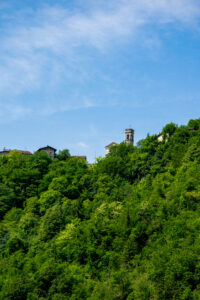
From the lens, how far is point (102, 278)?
46406 mm

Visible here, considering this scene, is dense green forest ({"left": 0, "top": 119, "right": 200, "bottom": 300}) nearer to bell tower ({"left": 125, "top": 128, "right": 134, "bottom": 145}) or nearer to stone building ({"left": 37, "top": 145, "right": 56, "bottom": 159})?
bell tower ({"left": 125, "top": 128, "right": 134, "bottom": 145})

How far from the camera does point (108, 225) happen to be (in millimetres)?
54062

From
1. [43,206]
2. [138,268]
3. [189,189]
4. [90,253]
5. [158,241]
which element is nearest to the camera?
[138,268]

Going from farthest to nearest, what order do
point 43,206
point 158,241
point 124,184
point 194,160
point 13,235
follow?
point 124,184 → point 43,206 → point 194,160 → point 13,235 → point 158,241

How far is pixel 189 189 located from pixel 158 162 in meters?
18.6

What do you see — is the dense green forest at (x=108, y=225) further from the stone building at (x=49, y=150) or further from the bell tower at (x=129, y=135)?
the stone building at (x=49, y=150)

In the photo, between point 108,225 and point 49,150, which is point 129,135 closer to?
point 49,150

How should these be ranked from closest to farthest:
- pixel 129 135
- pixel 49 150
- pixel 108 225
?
pixel 108 225 < pixel 129 135 < pixel 49 150

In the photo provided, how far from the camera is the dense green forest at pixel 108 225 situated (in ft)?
134

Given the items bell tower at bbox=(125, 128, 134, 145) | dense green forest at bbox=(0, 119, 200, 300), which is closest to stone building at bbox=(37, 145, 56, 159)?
bell tower at bbox=(125, 128, 134, 145)

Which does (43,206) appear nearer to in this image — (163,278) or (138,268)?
(138,268)

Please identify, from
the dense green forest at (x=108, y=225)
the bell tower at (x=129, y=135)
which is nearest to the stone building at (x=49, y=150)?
the bell tower at (x=129, y=135)

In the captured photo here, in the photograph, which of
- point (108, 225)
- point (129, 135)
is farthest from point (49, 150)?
point (108, 225)

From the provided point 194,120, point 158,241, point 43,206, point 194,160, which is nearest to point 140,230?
point 158,241
